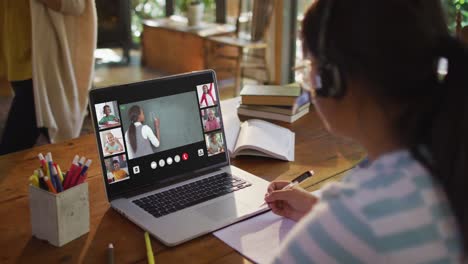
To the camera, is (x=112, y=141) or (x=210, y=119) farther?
(x=210, y=119)

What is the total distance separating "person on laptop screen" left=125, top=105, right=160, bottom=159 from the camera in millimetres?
1308

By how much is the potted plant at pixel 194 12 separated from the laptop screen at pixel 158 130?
400 cm

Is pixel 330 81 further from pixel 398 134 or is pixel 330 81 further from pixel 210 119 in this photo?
pixel 210 119

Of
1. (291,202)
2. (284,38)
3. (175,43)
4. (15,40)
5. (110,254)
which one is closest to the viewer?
(110,254)

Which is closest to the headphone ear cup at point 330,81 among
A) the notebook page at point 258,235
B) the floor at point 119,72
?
→ the notebook page at point 258,235

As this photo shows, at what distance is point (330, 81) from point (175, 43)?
4895 mm

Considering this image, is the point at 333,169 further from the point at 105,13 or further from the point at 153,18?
the point at 153,18

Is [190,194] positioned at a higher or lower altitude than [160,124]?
lower

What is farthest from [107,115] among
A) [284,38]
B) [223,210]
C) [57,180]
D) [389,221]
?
[284,38]

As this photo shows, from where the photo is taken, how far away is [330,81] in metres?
0.75

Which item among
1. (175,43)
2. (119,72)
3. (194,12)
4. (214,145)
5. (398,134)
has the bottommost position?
(119,72)

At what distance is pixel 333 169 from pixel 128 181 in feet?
1.83

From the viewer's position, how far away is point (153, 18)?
5902 millimetres

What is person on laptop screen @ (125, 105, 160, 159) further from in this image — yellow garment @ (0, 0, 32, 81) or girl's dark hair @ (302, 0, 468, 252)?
yellow garment @ (0, 0, 32, 81)
